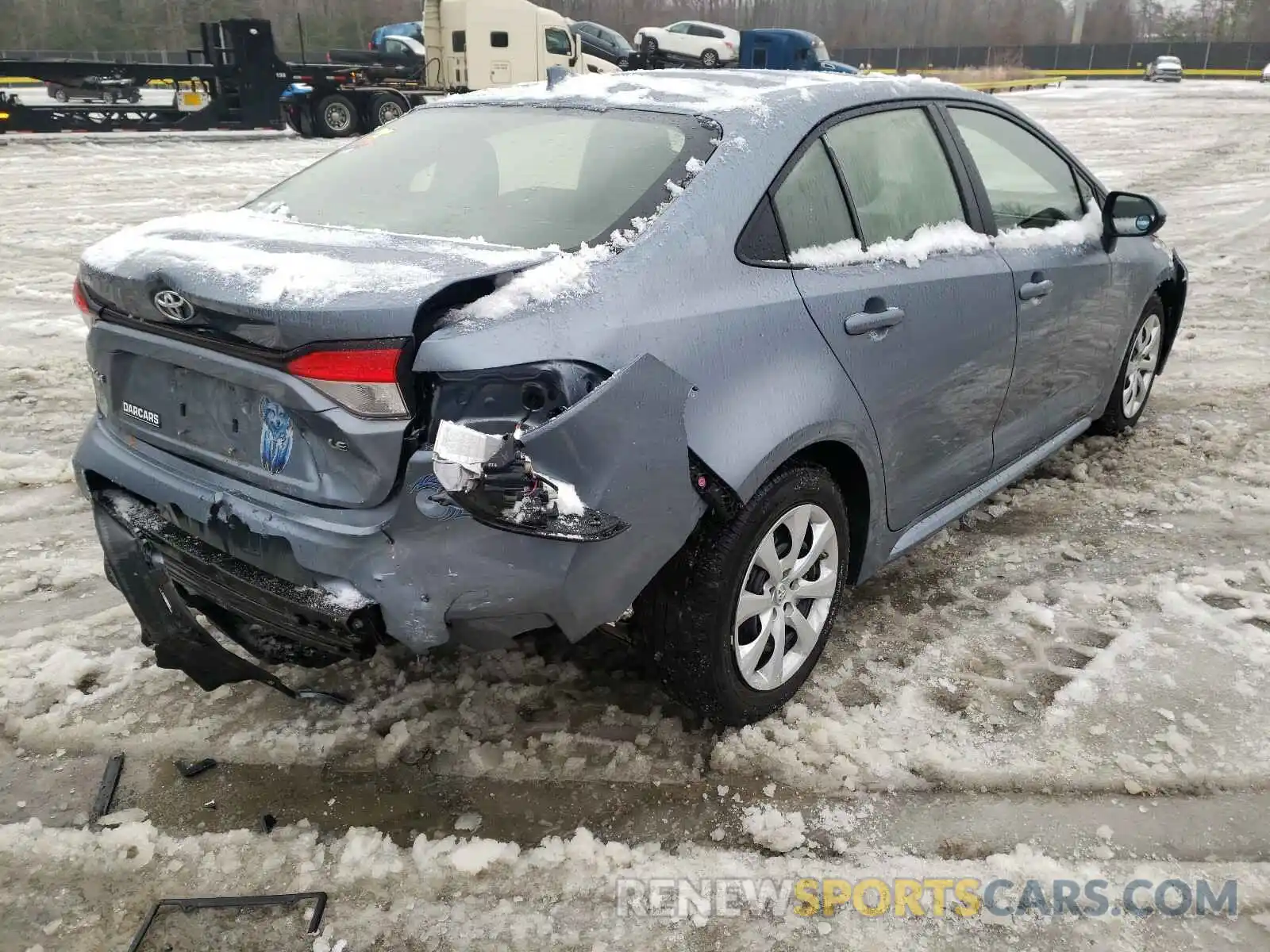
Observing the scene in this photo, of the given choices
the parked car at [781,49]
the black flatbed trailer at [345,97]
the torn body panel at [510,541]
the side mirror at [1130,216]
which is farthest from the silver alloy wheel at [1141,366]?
the parked car at [781,49]

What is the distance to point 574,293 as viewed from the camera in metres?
2.11

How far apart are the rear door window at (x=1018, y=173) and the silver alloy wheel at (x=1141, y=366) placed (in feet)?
3.29

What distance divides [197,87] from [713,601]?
68.5 feet

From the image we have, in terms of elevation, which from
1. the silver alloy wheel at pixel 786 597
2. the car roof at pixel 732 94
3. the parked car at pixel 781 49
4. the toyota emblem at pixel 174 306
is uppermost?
the parked car at pixel 781 49

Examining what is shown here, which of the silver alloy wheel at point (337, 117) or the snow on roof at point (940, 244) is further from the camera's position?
the silver alloy wheel at point (337, 117)

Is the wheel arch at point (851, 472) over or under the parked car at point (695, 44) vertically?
under

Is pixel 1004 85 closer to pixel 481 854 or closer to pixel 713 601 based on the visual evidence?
pixel 713 601

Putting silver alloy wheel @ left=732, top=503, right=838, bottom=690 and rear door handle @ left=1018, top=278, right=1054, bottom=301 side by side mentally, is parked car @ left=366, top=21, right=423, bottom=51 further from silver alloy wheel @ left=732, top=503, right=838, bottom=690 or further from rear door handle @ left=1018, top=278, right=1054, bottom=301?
silver alloy wheel @ left=732, top=503, right=838, bottom=690

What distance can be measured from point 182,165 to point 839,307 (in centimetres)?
1462

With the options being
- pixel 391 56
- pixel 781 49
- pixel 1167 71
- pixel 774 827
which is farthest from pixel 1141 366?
pixel 1167 71

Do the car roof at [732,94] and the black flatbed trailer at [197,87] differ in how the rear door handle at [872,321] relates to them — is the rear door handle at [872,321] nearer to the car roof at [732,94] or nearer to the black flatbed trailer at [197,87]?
the car roof at [732,94]

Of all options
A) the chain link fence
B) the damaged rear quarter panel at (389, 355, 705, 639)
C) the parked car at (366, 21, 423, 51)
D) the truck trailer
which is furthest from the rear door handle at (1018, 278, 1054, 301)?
the chain link fence

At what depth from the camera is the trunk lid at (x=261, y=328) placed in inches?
79.5

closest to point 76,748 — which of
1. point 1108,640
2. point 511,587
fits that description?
point 511,587
